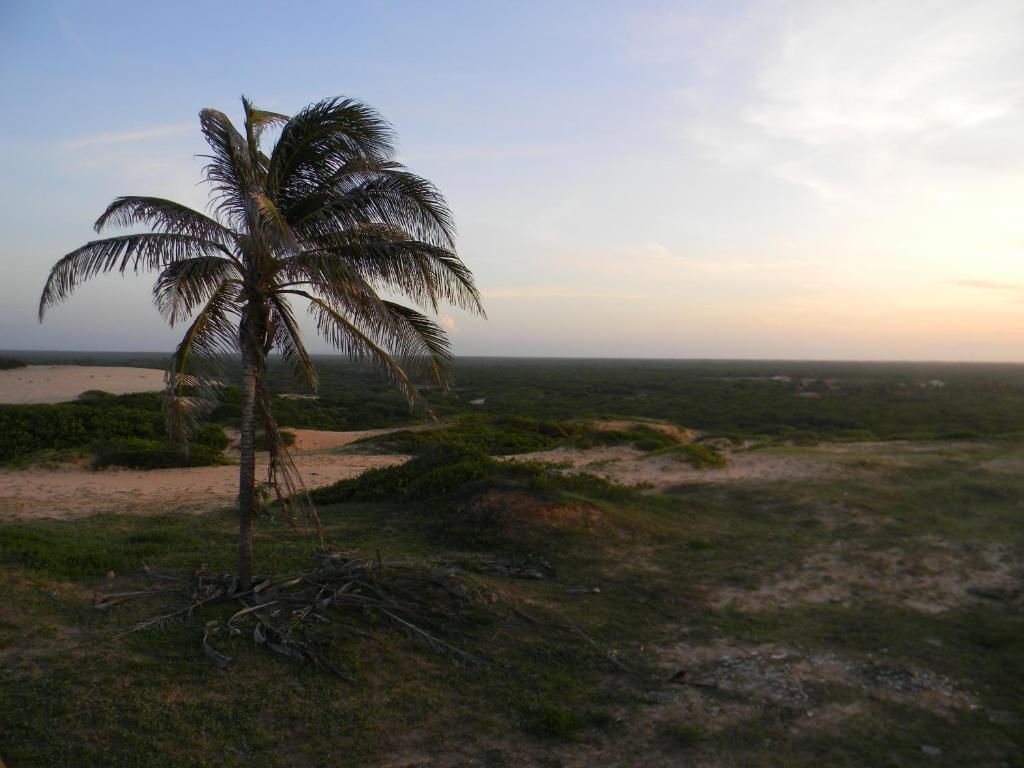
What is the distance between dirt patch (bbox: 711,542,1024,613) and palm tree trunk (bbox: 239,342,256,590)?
5.38m

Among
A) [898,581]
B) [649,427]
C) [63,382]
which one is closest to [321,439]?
[649,427]

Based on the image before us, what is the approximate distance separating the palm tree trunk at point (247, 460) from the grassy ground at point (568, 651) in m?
0.66

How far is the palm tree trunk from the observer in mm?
6742

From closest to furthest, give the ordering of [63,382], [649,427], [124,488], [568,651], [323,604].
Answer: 1. [568,651]
2. [323,604]
3. [124,488]
4. [649,427]
5. [63,382]

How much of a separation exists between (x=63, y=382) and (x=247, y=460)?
33712 mm

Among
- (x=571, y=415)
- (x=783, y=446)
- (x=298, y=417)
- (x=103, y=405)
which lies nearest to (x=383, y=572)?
(x=783, y=446)

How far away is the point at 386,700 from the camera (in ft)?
18.0

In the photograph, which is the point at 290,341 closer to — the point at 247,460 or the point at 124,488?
the point at 247,460

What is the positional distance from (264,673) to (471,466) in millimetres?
7427

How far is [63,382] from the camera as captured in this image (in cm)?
3409

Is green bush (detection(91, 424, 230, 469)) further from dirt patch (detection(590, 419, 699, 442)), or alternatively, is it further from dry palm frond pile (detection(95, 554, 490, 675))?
dirt patch (detection(590, 419, 699, 442))

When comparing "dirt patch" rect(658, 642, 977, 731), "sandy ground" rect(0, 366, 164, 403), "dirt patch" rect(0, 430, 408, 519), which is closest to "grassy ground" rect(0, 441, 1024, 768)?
"dirt patch" rect(658, 642, 977, 731)

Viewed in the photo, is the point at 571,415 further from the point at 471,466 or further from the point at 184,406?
the point at 184,406

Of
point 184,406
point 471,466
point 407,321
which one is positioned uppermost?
point 407,321
